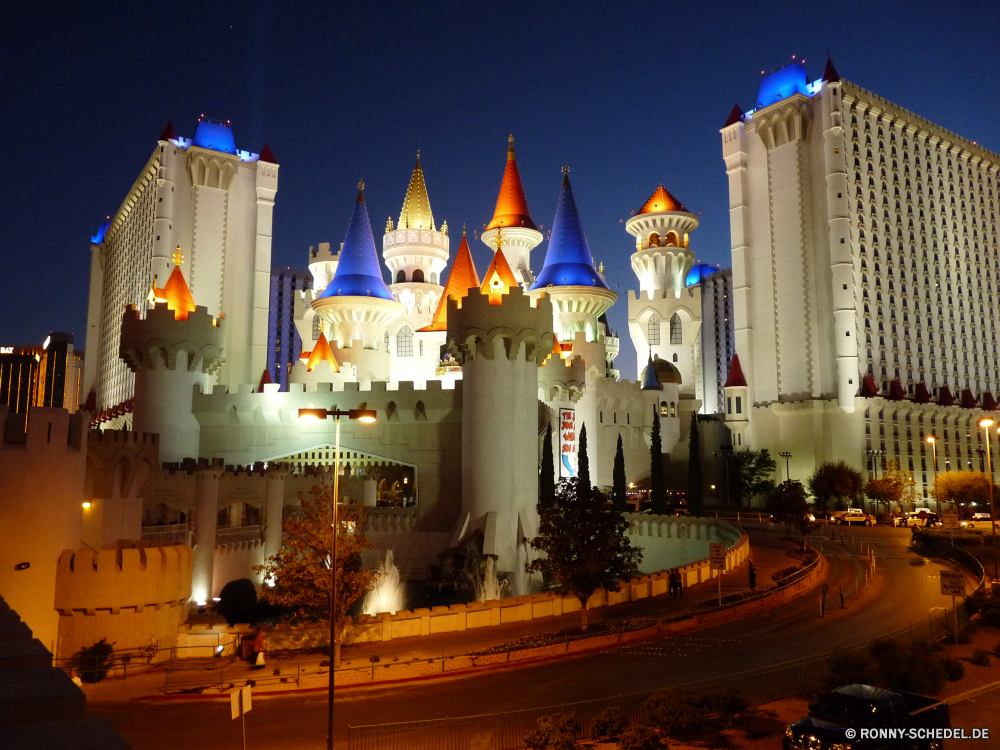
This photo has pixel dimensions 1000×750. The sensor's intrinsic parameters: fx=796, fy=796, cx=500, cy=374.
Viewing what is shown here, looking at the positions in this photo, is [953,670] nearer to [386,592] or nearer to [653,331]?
[386,592]

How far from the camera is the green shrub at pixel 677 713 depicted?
10891mm

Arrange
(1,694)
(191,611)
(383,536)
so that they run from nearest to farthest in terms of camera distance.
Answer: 1. (1,694)
2. (191,611)
3. (383,536)

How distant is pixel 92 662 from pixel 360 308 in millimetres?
34161

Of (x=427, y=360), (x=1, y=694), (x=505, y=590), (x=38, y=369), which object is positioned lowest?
(x=505, y=590)

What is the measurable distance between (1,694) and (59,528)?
35.5 ft

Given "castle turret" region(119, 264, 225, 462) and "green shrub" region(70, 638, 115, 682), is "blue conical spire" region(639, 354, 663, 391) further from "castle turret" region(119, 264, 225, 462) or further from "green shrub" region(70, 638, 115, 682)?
"green shrub" region(70, 638, 115, 682)

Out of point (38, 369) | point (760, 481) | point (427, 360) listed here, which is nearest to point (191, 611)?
point (427, 360)

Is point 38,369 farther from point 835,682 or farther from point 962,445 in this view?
point 835,682

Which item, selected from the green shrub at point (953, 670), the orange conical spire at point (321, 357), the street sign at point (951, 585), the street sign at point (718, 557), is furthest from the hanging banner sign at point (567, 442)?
the green shrub at point (953, 670)

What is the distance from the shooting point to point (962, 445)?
2547 inches

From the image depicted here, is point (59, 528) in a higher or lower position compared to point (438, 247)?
lower

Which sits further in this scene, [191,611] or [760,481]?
[760,481]

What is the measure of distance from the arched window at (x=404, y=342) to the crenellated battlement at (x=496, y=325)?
70.1ft

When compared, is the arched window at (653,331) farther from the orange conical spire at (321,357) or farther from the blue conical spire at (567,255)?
the orange conical spire at (321,357)
